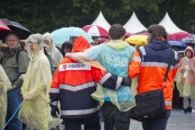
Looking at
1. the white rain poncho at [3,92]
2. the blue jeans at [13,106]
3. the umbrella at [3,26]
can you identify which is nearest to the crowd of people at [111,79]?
the white rain poncho at [3,92]

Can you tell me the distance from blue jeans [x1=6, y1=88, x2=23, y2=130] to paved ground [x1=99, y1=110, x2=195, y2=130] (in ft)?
14.2

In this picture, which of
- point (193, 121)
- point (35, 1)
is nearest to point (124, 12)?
point (35, 1)

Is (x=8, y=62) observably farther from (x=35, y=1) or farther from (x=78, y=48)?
(x=35, y=1)

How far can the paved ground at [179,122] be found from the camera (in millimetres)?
15914

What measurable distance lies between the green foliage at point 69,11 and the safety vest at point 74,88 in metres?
31.4

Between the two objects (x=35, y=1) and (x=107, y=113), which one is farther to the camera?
(x=35, y=1)

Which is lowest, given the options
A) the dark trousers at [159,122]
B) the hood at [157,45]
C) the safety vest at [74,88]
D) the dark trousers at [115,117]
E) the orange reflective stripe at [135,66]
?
the dark trousers at [159,122]

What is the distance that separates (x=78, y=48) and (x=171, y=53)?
1.25 metres

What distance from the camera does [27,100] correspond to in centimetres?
1048

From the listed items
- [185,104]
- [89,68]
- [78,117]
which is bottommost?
[185,104]

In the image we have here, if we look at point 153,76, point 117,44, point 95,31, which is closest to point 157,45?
point 153,76

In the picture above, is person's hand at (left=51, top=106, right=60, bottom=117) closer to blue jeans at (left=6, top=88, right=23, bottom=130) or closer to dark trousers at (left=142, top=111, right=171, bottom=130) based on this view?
dark trousers at (left=142, top=111, right=171, bottom=130)

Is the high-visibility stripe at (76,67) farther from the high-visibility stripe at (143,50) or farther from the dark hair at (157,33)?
the dark hair at (157,33)

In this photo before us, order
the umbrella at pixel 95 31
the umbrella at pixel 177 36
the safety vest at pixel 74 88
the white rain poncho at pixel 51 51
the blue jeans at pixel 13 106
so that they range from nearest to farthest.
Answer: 1. the safety vest at pixel 74 88
2. the blue jeans at pixel 13 106
3. the white rain poncho at pixel 51 51
4. the umbrella at pixel 95 31
5. the umbrella at pixel 177 36
